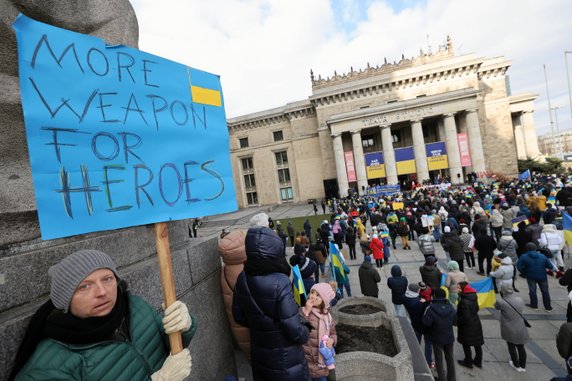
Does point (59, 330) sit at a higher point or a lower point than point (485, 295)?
higher

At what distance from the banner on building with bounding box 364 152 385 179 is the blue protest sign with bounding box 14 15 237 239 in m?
32.5

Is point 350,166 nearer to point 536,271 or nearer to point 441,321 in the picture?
point 536,271

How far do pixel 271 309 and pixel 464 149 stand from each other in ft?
115

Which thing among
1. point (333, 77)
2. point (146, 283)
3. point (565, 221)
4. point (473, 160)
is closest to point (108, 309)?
point (146, 283)

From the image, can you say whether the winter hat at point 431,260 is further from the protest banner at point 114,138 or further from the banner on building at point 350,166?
the banner on building at point 350,166

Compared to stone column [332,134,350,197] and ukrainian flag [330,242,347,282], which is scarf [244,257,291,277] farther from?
stone column [332,134,350,197]

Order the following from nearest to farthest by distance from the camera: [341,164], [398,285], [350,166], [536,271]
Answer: [398,285] → [536,271] → [350,166] → [341,164]

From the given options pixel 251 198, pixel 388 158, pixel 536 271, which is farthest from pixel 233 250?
pixel 251 198

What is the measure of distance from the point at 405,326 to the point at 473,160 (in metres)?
34.0

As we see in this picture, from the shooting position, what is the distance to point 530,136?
1513 inches

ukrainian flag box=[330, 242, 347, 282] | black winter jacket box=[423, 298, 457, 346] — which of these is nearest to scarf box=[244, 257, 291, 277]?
black winter jacket box=[423, 298, 457, 346]

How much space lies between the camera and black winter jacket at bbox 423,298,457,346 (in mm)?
4168

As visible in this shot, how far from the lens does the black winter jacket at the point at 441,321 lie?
4.17 metres

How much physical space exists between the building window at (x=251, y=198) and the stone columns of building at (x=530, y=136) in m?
40.2
